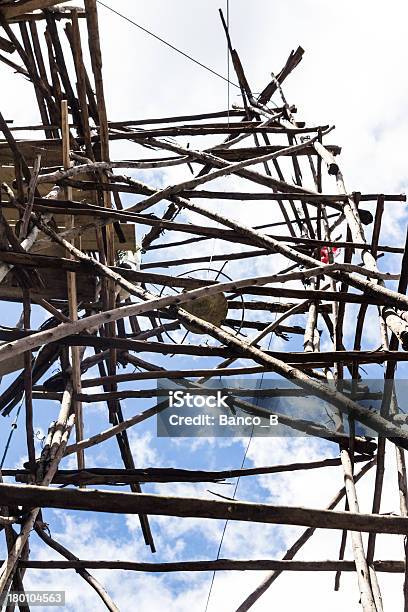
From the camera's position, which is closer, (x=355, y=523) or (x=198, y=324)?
(x=355, y=523)

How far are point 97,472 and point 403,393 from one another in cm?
185

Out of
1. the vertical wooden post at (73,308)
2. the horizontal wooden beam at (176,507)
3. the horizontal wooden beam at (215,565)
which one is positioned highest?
the vertical wooden post at (73,308)

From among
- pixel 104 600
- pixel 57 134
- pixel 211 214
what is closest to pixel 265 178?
pixel 211 214

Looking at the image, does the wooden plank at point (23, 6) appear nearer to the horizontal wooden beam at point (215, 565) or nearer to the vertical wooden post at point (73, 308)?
the vertical wooden post at point (73, 308)

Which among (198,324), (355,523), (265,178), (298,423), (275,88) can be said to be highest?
(275,88)

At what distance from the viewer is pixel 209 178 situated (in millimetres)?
4602

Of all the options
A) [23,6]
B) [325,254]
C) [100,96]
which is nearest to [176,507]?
[23,6]

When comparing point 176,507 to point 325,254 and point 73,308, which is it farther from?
point 325,254

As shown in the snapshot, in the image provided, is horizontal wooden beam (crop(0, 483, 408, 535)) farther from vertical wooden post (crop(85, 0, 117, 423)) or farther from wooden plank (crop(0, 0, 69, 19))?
wooden plank (crop(0, 0, 69, 19))

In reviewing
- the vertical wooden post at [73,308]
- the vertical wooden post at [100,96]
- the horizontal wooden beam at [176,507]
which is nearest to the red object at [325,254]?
the vertical wooden post at [100,96]

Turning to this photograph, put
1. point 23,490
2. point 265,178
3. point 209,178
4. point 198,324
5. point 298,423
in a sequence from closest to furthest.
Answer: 1. point 23,490
2. point 198,324
3. point 298,423
4. point 209,178
5. point 265,178

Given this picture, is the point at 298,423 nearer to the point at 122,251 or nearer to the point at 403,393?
the point at 403,393

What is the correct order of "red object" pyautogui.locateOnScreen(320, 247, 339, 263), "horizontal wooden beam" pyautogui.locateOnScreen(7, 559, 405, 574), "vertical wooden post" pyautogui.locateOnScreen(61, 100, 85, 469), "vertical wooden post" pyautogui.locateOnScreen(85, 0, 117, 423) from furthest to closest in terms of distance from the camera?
"red object" pyautogui.locateOnScreen(320, 247, 339, 263), "vertical wooden post" pyautogui.locateOnScreen(85, 0, 117, 423), "vertical wooden post" pyautogui.locateOnScreen(61, 100, 85, 469), "horizontal wooden beam" pyautogui.locateOnScreen(7, 559, 405, 574)

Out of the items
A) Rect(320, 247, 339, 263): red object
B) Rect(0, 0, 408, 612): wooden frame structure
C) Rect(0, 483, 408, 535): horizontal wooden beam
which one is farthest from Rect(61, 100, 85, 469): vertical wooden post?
Rect(0, 483, 408, 535): horizontal wooden beam
